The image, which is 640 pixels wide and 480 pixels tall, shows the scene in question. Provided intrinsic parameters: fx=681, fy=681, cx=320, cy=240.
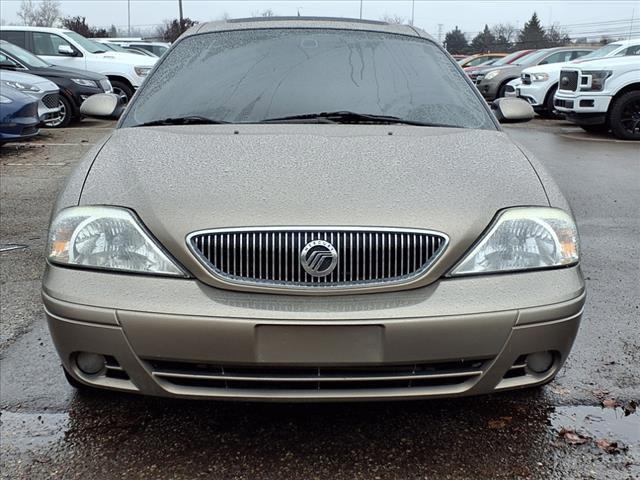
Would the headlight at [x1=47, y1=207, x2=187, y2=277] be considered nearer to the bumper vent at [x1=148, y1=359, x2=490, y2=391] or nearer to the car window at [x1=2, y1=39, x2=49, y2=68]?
the bumper vent at [x1=148, y1=359, x2=490, y2=391]

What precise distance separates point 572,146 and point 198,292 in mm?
9731

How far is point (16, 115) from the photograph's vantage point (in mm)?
8672

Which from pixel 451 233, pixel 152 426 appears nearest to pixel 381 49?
pixel 451 233

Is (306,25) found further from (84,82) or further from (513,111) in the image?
(84,82)

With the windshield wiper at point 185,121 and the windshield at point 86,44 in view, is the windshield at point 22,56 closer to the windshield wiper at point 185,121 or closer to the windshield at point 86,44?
the windshield at point 86,44

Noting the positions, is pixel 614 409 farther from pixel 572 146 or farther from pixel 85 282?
pixel 572 146

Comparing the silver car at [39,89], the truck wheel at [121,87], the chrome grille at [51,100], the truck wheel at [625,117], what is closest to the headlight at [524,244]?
the silver car at [39,89]

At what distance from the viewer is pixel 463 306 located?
2.05m

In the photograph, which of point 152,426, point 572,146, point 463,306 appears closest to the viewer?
point 463,306

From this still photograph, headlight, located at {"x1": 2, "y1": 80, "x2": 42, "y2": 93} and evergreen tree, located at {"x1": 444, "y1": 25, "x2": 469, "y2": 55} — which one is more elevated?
headlight, located at {"x1": 2, "y1": 80, "x2": 42, "y2": 93}

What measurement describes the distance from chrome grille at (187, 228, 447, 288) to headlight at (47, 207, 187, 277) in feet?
0.44

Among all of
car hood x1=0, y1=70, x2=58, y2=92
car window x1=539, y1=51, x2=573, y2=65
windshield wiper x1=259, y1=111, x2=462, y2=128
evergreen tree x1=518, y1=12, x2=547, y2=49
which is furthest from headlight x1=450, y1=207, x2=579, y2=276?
evergreen tree x1=518, y1=12, x2=547, y2=49

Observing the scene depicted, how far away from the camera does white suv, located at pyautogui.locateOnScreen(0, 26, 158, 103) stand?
13.9 m

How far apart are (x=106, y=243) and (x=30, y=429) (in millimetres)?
813
